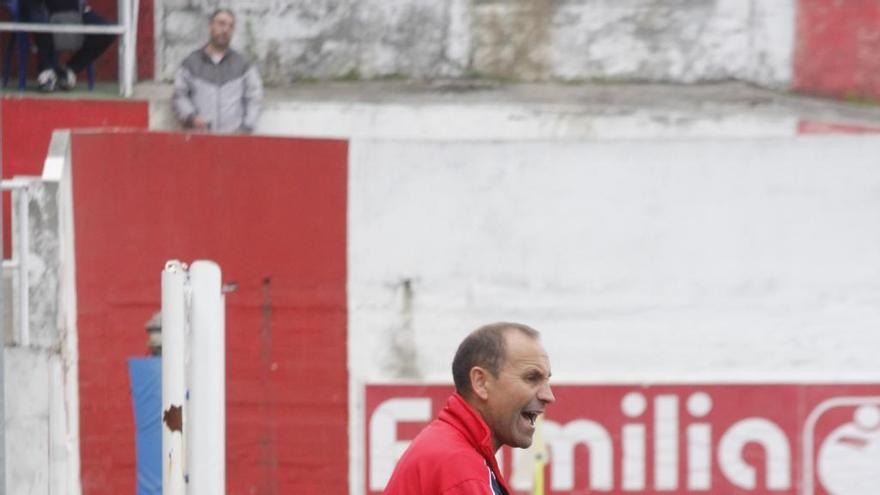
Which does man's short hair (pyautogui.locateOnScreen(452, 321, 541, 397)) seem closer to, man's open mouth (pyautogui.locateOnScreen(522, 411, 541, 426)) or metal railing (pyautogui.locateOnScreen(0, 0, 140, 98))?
man's open mouth (pyautogui.locateOnScreen(522, 411, 541, 426))

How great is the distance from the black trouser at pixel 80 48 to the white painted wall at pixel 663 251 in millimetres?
A: 3609

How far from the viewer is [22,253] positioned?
9.17 m

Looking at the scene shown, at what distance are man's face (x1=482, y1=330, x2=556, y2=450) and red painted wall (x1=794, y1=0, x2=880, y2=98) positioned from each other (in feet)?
32.0

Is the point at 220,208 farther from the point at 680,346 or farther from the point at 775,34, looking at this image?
the point at 775,34

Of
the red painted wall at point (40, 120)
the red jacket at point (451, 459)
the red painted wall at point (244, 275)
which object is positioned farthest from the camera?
the red painted wall at point (40, 120)

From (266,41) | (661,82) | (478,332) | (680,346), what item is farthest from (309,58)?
(478,332)

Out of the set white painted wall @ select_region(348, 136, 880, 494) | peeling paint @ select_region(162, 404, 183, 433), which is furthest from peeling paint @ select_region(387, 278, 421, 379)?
peeling paint @ select_region(162, 404, 183, 433)

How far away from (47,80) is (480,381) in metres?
8.42

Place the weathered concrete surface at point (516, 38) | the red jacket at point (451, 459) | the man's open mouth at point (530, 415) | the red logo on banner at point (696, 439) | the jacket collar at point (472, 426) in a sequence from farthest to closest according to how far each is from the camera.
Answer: the weathered concrete surface at point (516, 38), the red logo on banner at point (696, 439), the man's open mouth at point (530, 415), the jacket collar at point (472, 426), the red jacket at point (451, 459)

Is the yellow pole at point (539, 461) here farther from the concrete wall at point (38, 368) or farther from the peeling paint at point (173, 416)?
the peeling paint at point (173, 416)

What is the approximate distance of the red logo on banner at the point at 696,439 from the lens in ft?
31.9

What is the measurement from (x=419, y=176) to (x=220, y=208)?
1095mm

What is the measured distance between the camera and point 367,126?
41.0 feet

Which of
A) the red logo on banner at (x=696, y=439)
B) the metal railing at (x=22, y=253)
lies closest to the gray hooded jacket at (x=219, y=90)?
the metal railing at (x=22, y=253)
